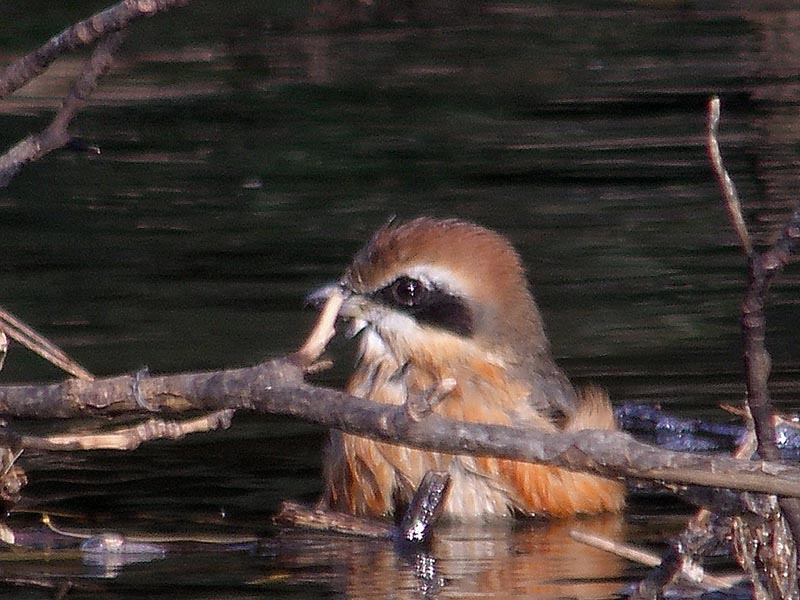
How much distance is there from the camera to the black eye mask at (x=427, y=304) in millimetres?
7770

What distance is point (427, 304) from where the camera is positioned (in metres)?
7.79

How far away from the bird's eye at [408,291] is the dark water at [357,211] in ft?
2.78

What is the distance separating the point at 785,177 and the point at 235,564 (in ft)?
24.5

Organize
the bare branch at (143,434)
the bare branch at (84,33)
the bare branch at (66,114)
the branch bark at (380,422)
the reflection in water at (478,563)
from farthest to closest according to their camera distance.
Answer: the reflection in water at (478,563) < the bare branch at (66,114) < the bare branch at (143,434) < the bare branch at (84,33) < the branch bark at (380,422)

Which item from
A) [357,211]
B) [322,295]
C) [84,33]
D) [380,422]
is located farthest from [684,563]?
[357,211]

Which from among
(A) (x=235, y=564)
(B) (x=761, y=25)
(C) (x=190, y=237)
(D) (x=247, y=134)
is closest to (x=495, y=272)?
(A) (x=235, y=564)

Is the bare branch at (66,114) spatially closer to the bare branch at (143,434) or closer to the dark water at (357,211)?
the bare branch at (143,434)

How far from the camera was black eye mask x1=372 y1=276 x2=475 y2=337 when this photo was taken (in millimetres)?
7770

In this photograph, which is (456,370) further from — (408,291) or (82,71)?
(82,71)

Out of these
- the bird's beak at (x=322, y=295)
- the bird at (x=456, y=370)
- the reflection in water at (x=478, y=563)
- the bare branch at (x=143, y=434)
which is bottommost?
the reflection in water at (x=478, y=563)

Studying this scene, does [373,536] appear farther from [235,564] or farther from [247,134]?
[247,134]

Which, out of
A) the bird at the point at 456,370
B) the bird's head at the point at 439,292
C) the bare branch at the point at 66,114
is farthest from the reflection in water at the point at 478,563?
the bare branch at the point at 66,114

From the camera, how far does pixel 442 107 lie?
16.5 metres

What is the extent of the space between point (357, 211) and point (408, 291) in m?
5.08
